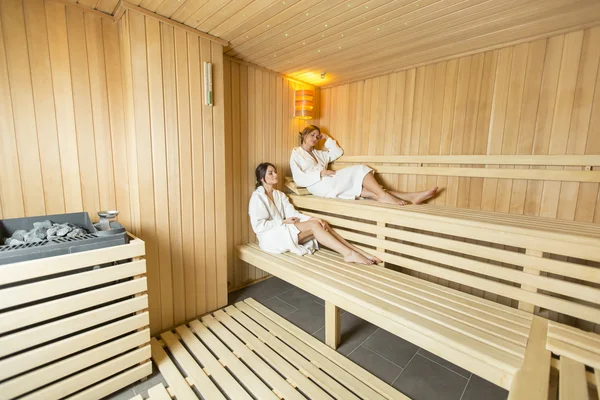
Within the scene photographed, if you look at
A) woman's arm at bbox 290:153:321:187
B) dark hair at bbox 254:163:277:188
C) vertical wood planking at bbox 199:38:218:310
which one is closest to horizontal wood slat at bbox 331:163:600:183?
woman's arm at bbox 290:153:321:187

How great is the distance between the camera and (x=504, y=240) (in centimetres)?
160

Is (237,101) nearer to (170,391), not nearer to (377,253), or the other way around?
(377,253)

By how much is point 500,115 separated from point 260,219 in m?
2.15

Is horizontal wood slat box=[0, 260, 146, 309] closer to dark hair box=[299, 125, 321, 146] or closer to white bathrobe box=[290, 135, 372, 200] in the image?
white bathrobe box=[290, 135, 372, 200]

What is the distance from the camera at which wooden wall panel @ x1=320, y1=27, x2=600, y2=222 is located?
1844 millimetres

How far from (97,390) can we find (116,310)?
418 mm

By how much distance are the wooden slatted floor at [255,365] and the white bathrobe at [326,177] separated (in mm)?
1293

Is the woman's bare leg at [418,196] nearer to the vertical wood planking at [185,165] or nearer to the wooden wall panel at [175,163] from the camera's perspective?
the wooden wall panel at [175,163]

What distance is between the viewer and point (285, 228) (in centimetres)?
236

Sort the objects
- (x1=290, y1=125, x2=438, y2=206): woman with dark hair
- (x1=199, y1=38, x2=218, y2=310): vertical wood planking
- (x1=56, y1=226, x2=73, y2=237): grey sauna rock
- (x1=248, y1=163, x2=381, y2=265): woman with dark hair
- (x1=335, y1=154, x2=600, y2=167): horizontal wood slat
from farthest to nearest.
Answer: (x1=290, y1=125, x2=438, y2=206): woman with dark hair < (x1=248, y1=163, x2=381, y2=265): woman with dark hair < (x1=199, y1=38, x2=218, y2=310): vertical wood planking < (x1=335, y1=154, x2=600, y2=167): horizontal wood slat < (x1=56, y1=226, x2=73, y2=237): grey sauna rock

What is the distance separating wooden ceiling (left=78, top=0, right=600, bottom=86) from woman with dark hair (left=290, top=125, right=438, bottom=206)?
3.04 feet

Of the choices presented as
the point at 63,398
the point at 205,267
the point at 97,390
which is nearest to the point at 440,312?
the point at 205,267

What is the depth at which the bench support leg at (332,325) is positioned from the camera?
1.84m

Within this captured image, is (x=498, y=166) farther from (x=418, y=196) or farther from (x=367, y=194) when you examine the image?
(x=367, y=194)
